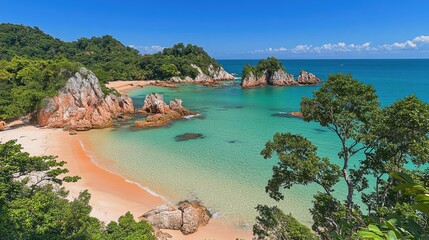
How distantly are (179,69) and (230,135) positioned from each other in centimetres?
6595

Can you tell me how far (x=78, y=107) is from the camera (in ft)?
111

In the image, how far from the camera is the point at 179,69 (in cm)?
9131

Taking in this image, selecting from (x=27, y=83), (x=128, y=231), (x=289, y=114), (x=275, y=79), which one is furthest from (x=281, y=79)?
(x=128, y=231)

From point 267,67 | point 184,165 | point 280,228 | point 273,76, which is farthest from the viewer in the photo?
point 267,67

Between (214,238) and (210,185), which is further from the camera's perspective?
(210,185)

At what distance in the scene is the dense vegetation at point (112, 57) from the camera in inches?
3344

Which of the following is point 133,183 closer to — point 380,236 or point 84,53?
point 380,236

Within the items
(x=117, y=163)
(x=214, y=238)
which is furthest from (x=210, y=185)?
(x=117, y=163)

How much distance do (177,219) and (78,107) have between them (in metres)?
26.7

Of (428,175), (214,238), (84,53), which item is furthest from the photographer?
(84,53)

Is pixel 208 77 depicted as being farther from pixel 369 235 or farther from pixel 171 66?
pixel 369 235

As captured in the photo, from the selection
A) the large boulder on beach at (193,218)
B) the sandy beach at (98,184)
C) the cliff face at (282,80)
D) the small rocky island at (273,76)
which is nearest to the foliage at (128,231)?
the sandy beach at (98,184)

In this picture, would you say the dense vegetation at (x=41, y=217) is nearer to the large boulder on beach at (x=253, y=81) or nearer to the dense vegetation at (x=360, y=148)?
the dense vegetation at (x=360, y=148)

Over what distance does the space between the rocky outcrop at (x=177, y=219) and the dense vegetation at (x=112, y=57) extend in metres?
70.9
